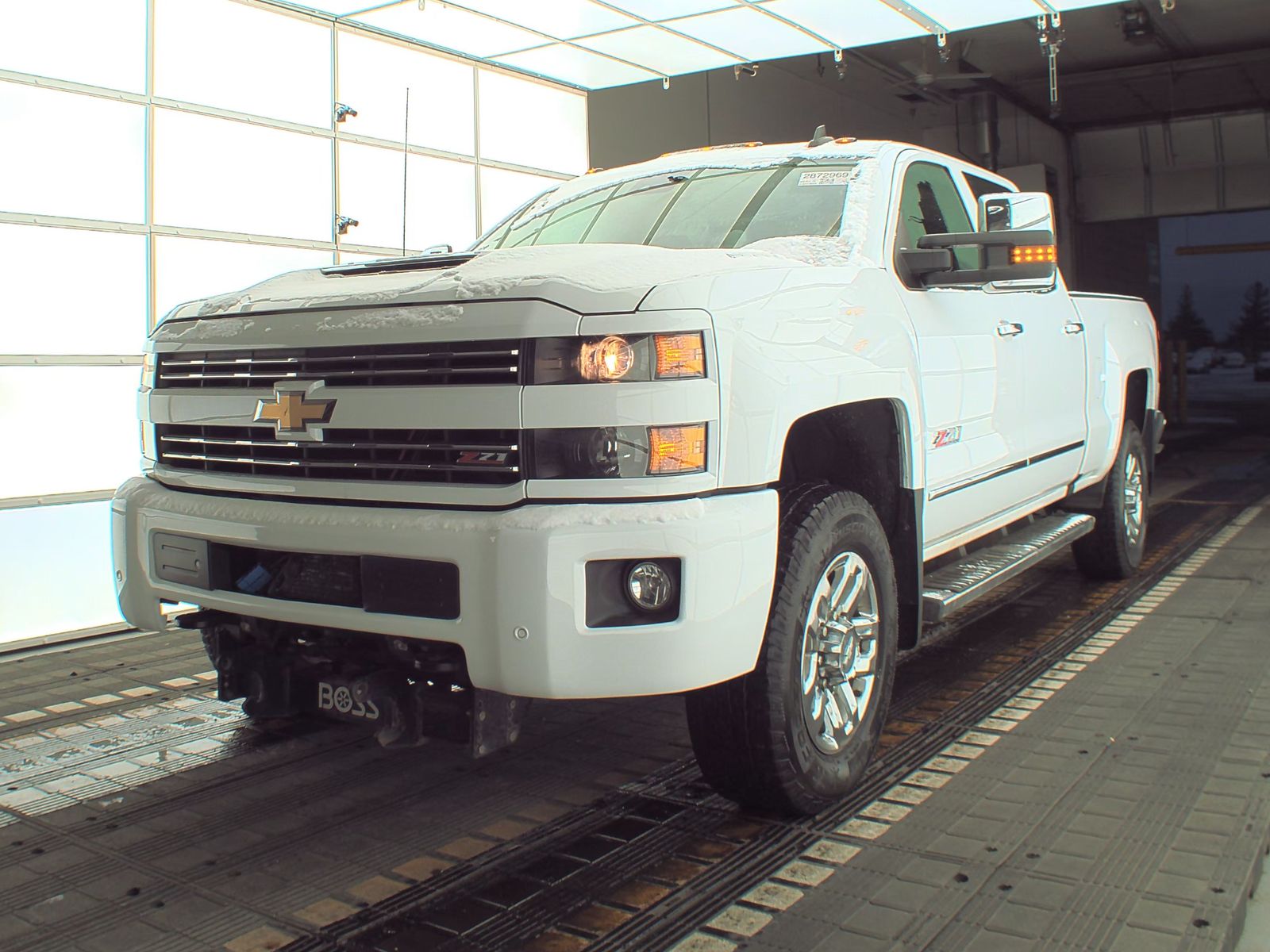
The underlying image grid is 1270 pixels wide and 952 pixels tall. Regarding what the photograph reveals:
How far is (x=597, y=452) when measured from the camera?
276 centimetres

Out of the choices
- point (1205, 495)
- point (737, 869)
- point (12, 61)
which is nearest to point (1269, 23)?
point (1205, 495)

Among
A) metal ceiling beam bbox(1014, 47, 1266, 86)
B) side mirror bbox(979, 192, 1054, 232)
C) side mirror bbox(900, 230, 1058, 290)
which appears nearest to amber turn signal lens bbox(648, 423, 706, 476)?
side mirror bbox(900, 230, 1058, 290)

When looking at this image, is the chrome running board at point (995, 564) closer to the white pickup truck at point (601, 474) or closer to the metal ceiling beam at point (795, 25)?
the white pickup truck at point (601, 474)

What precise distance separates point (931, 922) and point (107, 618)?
5193 millimetres

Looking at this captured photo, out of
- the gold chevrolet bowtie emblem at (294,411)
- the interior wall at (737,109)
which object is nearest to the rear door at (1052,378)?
the gold chevrolet bowtie emblem at (294,411)

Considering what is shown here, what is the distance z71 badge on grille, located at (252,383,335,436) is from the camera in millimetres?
3037

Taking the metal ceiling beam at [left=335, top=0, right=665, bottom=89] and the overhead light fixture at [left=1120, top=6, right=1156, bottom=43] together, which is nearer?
the metal ceiling beam at [left=335, top=0, right=665, bottom=89]

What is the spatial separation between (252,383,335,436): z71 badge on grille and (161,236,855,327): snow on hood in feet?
0.75

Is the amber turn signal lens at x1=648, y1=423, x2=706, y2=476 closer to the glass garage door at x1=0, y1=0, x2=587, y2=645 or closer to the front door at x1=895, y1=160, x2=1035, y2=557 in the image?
the front door at x1=895, y1=160, x2=1035, y2=557

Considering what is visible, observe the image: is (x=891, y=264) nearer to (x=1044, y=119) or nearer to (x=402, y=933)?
(x=402, y=933)

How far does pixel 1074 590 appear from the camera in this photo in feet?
21.8

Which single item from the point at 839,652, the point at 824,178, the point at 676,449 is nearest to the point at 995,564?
the point at 839,652

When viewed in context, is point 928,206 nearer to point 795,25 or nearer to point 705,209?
point 705,209

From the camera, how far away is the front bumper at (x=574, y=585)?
268 cm
